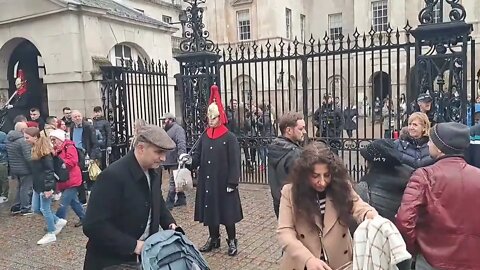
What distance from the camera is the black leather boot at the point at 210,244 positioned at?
5832 mm

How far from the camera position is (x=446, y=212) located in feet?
8.92

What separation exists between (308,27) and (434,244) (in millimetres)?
33614

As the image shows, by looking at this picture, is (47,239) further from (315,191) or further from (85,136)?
(315,191)

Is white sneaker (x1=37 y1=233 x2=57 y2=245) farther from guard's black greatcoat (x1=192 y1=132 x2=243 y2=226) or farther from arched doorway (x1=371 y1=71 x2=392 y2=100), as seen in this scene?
arched doorway (x1=371 y1=71 x2=392 y2=100)

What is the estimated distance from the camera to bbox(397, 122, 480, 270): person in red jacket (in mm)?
2703

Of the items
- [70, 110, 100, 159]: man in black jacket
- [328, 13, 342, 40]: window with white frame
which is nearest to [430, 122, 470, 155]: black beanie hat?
[70, 110, 100, 159]: man in black jacket

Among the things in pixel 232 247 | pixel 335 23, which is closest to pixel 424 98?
pixel 232 247

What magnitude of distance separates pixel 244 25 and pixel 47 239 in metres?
28.6

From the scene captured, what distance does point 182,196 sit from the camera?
332 inches

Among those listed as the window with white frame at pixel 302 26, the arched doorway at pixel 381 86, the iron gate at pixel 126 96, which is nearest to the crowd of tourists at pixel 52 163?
the iron gate at pixel 126 96

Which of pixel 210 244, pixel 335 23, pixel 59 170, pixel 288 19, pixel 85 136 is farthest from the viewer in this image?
pixel 335 23

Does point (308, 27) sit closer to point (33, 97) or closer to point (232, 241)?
point (33, 97)

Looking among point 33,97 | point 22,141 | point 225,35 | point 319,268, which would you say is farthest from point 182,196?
point 225,35

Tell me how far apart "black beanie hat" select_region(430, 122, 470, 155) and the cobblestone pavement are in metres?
2.96
